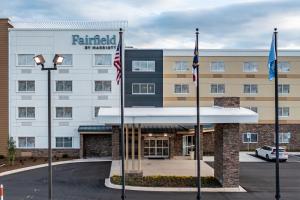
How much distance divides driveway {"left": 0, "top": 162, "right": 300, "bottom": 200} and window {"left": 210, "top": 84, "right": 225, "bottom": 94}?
48.8 ft

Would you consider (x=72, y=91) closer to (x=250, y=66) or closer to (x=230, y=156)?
Answer: (x=250, y=66)

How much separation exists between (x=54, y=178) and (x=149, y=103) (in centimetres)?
1938

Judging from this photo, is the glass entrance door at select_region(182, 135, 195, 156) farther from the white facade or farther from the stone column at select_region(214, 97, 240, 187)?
the stone column at select_region(214, 97, 240, 187)

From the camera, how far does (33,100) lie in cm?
4722

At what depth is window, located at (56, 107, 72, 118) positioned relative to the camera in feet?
156

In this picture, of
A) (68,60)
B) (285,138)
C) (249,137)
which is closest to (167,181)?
(68,60)

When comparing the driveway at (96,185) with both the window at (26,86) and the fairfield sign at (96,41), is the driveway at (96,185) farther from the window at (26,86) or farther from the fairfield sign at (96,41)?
the fairfield sign at (96,41)

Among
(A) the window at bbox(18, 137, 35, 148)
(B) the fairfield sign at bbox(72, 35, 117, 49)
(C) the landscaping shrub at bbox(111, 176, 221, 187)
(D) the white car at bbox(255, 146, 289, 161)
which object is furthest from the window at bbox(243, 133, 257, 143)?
(C) the landscaping shrub at bbox(111, 176, 221, 187)

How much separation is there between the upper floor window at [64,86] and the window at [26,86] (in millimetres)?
2500

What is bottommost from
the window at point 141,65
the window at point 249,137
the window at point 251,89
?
the window at point 249,137

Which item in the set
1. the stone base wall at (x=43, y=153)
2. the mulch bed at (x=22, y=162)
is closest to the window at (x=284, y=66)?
the stone base wall at (x=43, y=153)

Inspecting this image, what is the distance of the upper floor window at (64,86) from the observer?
4744 centimetres

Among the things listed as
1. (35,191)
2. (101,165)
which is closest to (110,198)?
(35,191)

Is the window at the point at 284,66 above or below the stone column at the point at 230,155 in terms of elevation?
above
